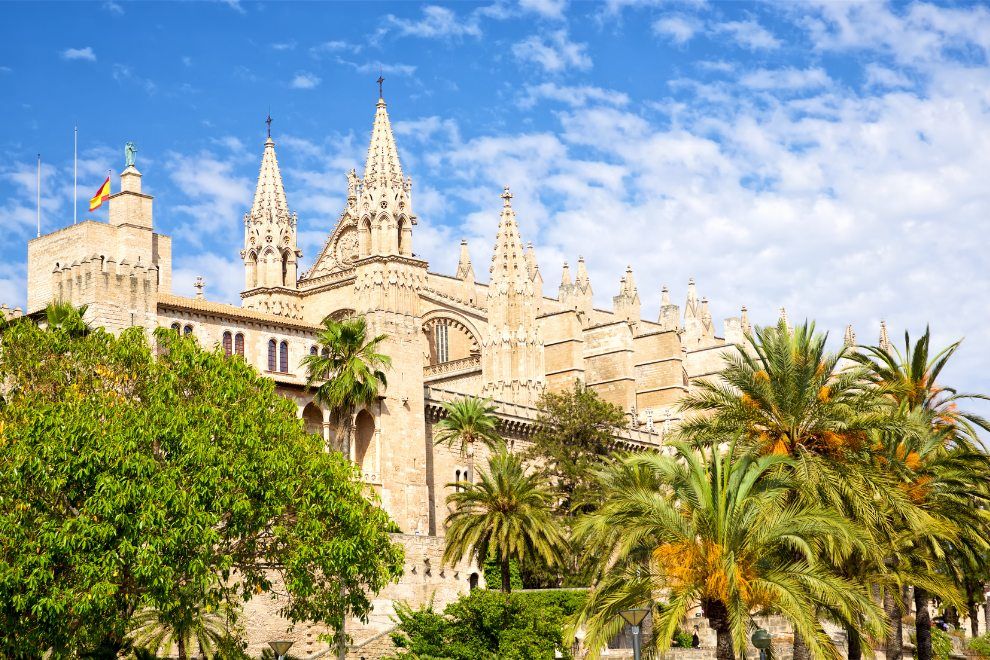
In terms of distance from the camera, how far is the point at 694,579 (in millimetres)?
23812

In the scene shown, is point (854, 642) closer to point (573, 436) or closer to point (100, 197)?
point (573, 436)

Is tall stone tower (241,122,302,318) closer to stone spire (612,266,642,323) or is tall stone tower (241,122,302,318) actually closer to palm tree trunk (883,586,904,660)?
stone spire (612,266,642,323)

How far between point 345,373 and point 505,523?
865 centimetres

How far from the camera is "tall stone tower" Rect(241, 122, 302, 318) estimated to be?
61.8 metres

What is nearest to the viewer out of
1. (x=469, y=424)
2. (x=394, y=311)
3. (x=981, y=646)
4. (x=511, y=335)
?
(x=981, y=646)

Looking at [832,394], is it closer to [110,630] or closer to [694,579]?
[694,579]

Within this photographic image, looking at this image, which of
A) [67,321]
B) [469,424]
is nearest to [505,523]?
[469,424]

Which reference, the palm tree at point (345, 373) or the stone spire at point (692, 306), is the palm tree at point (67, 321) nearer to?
the palm tree at point (345, 373)

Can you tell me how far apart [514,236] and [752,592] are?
3938 centimetres

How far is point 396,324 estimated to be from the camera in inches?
2137

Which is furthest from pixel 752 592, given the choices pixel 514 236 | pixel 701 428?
pixel 514 236

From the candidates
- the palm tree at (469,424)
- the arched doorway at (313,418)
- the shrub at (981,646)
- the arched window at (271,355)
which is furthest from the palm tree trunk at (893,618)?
the arched window at (271,355)

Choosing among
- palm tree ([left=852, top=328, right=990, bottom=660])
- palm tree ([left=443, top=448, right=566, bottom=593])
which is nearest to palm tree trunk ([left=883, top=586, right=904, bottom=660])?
palm tree ([left=852, top=328, right=990, bottom=660])

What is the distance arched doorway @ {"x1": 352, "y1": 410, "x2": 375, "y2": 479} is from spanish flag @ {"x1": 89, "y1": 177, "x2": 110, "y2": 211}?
12595mm
